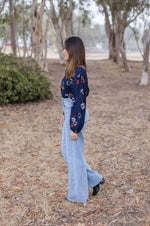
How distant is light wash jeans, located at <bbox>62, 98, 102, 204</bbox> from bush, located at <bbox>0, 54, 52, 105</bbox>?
466 cm

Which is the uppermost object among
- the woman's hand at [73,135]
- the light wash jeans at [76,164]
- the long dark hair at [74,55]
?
the long dark hair at [74,55]

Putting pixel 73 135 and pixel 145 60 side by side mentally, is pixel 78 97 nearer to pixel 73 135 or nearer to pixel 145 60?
pixel 73 135

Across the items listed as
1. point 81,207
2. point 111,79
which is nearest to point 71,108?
point 81,207

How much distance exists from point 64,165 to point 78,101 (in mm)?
2023

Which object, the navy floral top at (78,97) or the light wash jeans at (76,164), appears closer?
the navy floral top at (78,97)

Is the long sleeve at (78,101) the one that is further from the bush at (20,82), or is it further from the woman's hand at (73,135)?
the bush at (20,82)

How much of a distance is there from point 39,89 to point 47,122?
157 cm

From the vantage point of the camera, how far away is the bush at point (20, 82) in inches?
289

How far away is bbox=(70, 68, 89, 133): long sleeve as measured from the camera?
267 centimetres

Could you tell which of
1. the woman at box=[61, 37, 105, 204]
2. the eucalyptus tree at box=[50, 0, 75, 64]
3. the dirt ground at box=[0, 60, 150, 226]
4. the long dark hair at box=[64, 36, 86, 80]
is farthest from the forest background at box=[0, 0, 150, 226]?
the eucalyptus tree at box=[50, 0, 75, 64]

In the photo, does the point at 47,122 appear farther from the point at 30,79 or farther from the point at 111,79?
the point at 111,79

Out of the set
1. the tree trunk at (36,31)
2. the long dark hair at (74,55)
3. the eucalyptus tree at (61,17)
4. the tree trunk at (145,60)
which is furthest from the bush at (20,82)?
the eucalyptus tree at (61,17)

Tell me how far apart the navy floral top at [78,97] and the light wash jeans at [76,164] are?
0.57 feet

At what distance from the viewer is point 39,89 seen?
7.88 m
